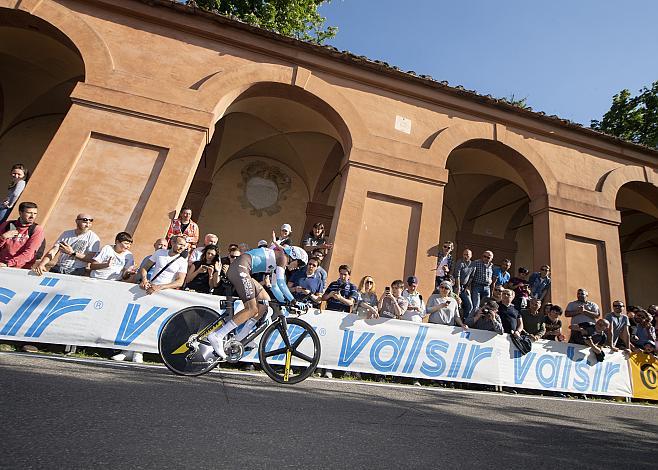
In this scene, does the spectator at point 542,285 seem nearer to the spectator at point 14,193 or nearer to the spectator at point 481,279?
the spectator at point 481,279

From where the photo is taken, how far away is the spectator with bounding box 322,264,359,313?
268 inches

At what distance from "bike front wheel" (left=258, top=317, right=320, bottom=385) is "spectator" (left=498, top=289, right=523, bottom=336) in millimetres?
4541

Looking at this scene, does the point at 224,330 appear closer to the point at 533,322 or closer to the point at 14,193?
the point at 14,193

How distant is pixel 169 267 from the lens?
5723 millimetres

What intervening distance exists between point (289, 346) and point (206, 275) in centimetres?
297

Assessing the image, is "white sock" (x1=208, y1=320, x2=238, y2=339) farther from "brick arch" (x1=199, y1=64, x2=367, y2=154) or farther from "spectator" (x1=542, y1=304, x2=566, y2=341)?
"spectator" (x1=542, y1=304, x2=566, y2=341)

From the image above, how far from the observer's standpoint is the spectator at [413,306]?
7.02 m

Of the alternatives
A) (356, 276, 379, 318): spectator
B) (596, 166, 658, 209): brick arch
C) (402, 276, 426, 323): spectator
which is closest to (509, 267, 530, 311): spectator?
(402, 276, 426, 323): spectator

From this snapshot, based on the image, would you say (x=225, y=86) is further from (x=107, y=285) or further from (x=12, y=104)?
(x=12, y=104)

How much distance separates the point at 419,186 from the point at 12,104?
12.6 meters

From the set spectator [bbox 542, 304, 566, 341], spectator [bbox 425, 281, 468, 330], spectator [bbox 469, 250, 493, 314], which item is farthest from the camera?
spectator [bbox 469, 250, 493, 314]

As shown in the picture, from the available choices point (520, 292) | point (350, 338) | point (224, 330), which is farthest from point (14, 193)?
point (520, 292)

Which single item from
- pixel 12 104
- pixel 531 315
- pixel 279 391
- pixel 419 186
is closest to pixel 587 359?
pixel 531 315

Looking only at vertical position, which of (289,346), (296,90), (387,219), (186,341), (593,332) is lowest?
(186,341)
